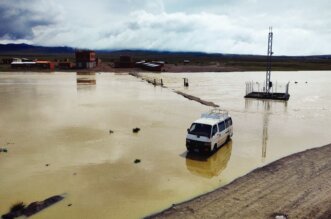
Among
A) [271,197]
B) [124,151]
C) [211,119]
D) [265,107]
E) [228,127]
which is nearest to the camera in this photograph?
[271,197]

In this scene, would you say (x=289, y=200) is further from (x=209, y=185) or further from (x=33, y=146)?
(x=33, y=146)

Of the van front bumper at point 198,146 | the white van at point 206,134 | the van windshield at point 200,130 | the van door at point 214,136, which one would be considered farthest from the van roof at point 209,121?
the van front bumper at point 198,146

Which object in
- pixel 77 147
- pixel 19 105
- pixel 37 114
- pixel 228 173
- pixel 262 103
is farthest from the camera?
pixel 262 103

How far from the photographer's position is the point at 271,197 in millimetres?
14594

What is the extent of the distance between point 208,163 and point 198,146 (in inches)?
52.0

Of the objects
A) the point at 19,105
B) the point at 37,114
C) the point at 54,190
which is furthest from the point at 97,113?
the point at 54,190

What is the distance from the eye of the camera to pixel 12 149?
22.5 m

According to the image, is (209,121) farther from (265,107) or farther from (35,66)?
(35,66)

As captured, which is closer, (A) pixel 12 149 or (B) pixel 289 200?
(B) pixel 289 200

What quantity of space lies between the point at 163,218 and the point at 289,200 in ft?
19.0

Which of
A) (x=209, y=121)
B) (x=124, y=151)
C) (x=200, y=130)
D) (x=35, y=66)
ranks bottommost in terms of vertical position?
(x=124, y=151)

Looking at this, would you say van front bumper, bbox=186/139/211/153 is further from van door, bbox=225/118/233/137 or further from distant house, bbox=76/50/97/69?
distant house, bbox=76/50/97/69

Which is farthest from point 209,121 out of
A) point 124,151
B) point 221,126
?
point 124,151

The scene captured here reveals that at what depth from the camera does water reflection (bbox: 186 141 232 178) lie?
60.7 feet
